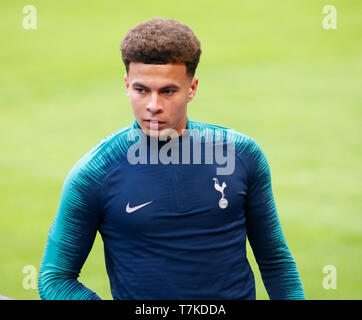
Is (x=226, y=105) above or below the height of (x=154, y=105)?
below

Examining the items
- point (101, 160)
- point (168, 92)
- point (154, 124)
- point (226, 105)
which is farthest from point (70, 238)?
point (226, 105)

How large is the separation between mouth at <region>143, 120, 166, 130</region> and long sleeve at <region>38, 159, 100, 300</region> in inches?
10.8

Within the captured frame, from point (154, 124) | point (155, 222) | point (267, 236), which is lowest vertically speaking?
point (267, 236)

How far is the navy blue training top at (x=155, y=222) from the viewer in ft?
8.37

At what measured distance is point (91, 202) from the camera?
2541 millimetres

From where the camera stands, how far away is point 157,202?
2.60 meters

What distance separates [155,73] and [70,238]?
0.64 metres

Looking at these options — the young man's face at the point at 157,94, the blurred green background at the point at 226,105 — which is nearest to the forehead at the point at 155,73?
the young man's face at the point at 157,94

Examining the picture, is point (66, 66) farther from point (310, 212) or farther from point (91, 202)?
point (91, 202)

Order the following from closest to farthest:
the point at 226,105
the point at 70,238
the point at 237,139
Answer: the point at 70,238
the point at 237,139
the point at 226,105

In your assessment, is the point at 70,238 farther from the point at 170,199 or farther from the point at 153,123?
the point at 153,123

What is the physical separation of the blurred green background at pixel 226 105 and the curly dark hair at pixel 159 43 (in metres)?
4.20

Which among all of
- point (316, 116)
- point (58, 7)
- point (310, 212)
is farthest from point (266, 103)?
point (58, 7)

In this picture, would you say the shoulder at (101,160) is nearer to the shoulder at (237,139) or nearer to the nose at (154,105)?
the nose at (154,105)
